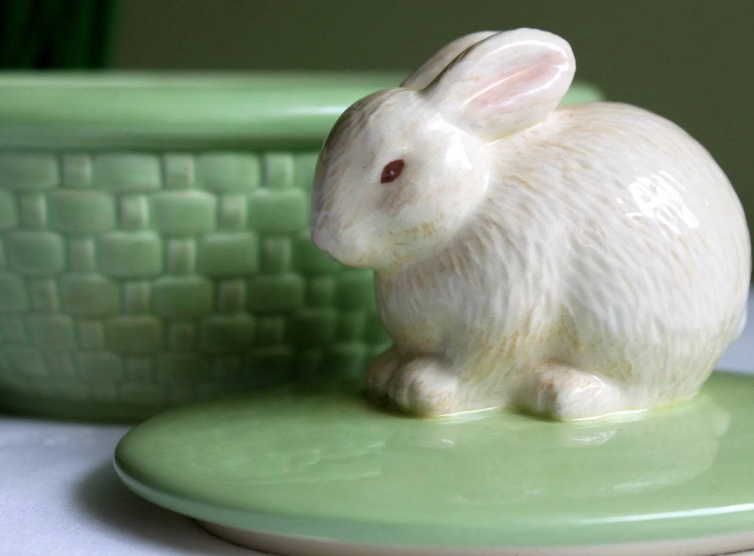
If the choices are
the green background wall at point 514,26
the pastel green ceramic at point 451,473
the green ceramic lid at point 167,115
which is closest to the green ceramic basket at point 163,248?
the green ceramic lid at point 167,115

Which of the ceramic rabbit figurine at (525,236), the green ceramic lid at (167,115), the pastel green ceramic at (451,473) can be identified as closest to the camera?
the pastel green ceramic at (451,473)

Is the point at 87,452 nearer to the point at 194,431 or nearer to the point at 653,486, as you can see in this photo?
the point at 194,431

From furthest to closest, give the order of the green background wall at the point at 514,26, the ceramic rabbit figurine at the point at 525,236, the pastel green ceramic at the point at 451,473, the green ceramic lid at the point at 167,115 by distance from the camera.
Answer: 1. the green background wall at the point at 514,26
2. the green ceramic lid at the point at 167,115
3. the ceramic rabbit figurine at the point at 525,236
4. the pastel green ceramic at the point at 451,473

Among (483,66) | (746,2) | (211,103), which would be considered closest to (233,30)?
(746,2)

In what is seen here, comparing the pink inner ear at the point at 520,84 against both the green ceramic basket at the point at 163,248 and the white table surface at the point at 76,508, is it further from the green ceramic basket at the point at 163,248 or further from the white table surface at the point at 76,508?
the white table surface at the point at 76,508

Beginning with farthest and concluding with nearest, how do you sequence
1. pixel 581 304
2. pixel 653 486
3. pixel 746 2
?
pixel 746 2 < pixel 581 304 < pixel 653 486

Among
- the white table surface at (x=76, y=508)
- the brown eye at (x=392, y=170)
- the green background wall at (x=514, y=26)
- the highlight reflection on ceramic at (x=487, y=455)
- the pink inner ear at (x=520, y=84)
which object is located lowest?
the white table surface at (x=76, y=508)
